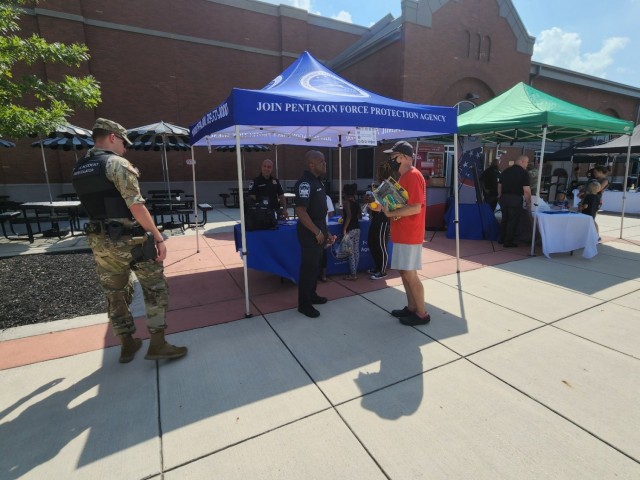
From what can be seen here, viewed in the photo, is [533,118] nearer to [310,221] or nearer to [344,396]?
[310,221]

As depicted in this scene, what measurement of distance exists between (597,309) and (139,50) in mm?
18880

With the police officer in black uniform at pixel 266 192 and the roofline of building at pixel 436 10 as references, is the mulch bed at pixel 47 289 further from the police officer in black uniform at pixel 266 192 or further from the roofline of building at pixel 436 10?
the roofline of building at pixel 436 10

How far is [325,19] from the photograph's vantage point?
19531 mm

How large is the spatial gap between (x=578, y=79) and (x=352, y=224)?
84.8ft

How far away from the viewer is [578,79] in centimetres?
2219

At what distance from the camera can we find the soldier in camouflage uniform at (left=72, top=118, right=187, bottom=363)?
2.75m

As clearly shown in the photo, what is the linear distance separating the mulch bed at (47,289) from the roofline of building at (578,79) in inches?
922

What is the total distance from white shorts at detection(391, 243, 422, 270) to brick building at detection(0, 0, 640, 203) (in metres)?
12.7

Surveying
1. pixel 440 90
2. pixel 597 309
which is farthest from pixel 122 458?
pixel 440 90

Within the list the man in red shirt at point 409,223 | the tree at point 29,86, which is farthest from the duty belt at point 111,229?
the tree at point 29,86

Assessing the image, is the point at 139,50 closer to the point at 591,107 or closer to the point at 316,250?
the point at 316,250

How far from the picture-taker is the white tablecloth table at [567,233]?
22.3 ft

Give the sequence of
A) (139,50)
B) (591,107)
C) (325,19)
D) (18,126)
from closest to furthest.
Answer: (18,126) < (139,50) < (325,19) < (591,107)

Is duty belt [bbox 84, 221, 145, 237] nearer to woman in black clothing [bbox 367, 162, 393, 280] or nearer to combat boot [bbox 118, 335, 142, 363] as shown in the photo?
combat boot [bbox 118, 335, 142, 363]
